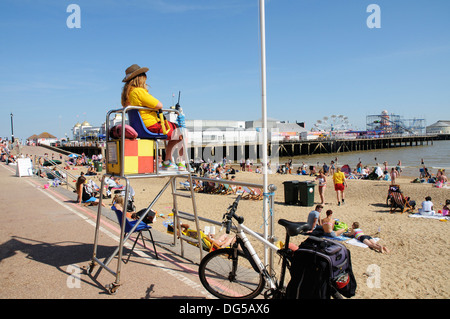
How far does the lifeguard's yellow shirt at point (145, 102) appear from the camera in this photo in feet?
11.2

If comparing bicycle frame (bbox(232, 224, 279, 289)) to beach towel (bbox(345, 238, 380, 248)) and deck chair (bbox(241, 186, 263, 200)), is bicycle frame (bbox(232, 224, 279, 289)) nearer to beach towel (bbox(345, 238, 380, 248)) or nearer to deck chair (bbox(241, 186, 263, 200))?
beach towel (bbox(345, 238, 380, 248))

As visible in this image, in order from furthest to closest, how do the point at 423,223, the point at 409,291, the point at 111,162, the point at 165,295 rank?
the point at 423,223 → the point at 409,291 → the point at 111,162 → the point at 165,295

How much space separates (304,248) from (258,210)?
8.85 meters

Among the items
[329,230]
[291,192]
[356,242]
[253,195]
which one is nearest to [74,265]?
[329,230]

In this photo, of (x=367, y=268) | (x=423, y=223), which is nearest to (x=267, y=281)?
(x=367, y=268)

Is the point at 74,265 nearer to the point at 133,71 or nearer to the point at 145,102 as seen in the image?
the point at 145,102

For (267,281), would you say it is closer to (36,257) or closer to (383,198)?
(36,257)

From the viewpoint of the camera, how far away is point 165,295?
3.33 m

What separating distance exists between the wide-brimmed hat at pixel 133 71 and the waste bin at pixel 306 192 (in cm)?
1012

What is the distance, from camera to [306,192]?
41.2ft

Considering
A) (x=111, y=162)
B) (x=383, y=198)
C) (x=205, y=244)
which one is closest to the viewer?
(x=111, y=162)

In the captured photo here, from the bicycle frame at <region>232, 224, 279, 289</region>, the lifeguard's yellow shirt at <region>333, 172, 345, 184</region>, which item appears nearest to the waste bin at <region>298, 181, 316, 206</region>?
the lifeguard's yellow shirt at <region>333, 172, 345, 184</region>

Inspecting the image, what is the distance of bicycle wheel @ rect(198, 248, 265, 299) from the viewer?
3.38 meters

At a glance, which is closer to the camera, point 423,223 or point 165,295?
point 165,295
